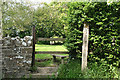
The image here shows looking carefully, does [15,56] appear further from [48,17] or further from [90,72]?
[48,17]

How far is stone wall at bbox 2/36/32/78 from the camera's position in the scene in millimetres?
3207

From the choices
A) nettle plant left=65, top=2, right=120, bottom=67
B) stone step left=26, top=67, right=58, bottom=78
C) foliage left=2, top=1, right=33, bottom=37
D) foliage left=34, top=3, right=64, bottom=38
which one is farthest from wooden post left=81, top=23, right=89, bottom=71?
foliage left=2, top=1, right=33, bottom=37

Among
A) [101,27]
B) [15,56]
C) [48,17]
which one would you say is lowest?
[15,56]

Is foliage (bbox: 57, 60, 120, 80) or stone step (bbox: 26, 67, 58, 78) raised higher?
foliage (bbox: 57, 60, 120, 80)

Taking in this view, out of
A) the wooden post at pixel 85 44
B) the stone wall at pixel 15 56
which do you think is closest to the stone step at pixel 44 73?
the stone wall at pixel 15 56

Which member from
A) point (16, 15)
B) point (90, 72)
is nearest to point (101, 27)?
point (90, 72)

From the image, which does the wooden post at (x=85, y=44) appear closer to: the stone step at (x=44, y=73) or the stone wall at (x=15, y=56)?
the stone step at (x=44, y=73)

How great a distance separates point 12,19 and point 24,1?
4.70ft

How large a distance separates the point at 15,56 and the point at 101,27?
257cm

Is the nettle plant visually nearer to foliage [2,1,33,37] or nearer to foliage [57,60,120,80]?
foliage [57,60,120,80]

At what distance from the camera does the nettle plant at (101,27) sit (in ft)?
10.7

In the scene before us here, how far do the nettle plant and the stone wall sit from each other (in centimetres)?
146

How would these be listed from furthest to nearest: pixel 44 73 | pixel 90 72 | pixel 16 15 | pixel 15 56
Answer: pixel 16 15 < pixel 44 73 < pixel 15 56 < pixel 90 72

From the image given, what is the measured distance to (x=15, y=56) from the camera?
3.24 m
